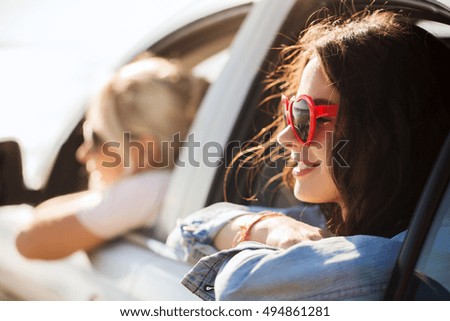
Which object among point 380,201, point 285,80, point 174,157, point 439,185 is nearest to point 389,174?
point 380,201

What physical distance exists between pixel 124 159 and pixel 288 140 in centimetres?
57

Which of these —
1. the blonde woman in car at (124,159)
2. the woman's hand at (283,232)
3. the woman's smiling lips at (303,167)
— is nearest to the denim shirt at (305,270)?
the woman's hand at (283,232)

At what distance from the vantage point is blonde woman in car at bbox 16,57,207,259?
1935mm

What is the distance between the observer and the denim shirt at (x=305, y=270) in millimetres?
1361

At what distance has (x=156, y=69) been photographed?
2164 mm

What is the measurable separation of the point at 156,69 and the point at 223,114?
40 centimetres

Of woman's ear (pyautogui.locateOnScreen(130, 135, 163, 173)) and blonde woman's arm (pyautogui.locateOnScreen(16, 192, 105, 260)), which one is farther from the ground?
woman's ear (pyautogui.locateOnScreen(130, 135, 163, 173))

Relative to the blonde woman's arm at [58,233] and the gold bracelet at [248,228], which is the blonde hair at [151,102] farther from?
the gold bracelet at [248,228]

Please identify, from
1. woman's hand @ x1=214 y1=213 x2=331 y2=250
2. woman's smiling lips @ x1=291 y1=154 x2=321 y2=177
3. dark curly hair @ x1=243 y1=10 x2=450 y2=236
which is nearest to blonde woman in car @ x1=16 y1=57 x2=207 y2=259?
woman's hand @ x1=214 y1=213 x2=331 y2=250

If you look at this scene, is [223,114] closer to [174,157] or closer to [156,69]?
[174,157]

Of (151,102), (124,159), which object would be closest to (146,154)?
(124,159)

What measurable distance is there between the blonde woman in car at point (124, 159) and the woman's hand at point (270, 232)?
0.32m

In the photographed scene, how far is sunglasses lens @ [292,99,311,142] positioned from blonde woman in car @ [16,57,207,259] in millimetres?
457

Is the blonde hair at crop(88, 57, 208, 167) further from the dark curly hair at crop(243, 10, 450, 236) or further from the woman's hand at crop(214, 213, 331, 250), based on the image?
the dark curly hair at crop(243, 10, 450, 236)
